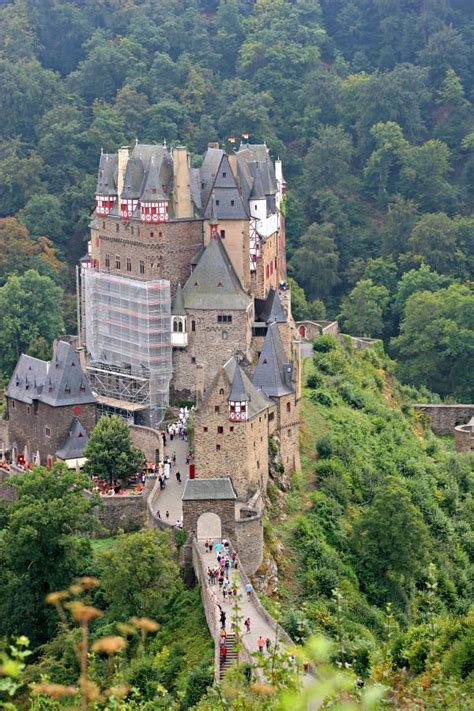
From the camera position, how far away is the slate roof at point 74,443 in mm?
57781

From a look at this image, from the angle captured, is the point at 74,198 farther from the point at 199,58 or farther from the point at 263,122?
the point at 199,58

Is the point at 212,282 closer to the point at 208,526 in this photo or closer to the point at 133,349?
the point at 133,349

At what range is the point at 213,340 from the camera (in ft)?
197

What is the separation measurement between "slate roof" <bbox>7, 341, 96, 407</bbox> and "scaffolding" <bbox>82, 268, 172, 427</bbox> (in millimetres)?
1829

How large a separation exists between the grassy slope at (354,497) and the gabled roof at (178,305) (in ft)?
21.8

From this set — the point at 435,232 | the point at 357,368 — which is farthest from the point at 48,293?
the point at 435,232

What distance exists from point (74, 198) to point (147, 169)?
1430 inches

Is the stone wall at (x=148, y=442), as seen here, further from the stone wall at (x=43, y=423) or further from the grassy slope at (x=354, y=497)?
the grassy slope at (x=354, y=497)

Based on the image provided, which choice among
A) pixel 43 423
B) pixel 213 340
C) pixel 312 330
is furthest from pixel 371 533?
pixel 312 330

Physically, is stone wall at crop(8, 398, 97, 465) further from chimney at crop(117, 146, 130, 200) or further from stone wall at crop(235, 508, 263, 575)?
stone wall at crop(235, 508, 263, 575)

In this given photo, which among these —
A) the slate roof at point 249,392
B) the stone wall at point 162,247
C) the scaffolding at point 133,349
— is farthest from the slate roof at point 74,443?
the slate roof at point 249,392

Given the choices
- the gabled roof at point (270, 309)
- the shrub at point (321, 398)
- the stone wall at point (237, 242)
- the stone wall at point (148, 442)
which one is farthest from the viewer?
the shrub at point (321, 398)

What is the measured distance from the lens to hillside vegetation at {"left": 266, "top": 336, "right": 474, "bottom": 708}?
40731 mm

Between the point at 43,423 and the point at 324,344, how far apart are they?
18.3 m
